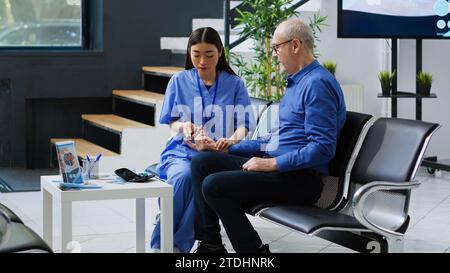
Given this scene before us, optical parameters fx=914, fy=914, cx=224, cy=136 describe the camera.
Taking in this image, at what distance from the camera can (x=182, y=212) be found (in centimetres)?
473

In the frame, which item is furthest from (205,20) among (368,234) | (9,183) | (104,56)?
(368,234)

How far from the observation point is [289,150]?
4.33 m

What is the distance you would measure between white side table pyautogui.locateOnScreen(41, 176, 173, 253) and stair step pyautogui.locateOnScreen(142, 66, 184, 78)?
3148mm

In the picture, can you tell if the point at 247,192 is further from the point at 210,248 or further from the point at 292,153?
the point at 210,248

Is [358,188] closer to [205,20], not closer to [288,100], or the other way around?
[288,100]

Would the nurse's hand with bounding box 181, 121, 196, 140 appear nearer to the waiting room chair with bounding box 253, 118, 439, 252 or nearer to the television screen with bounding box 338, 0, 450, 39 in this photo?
the waiting room chair with bounding box 253, 118, 439, 252

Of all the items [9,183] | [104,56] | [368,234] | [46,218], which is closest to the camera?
[368,234]

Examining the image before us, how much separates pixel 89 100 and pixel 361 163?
4.43 meters

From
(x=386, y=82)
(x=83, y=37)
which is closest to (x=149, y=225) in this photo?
(x=386, y=82)

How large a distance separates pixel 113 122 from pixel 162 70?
0.61 m

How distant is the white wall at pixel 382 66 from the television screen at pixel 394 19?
71 centimetres

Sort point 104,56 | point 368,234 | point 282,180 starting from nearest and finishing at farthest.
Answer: point 368,234, point 282,180, point 104,56

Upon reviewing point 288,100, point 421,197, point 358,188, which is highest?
point 288,100

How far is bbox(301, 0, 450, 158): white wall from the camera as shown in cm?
802
